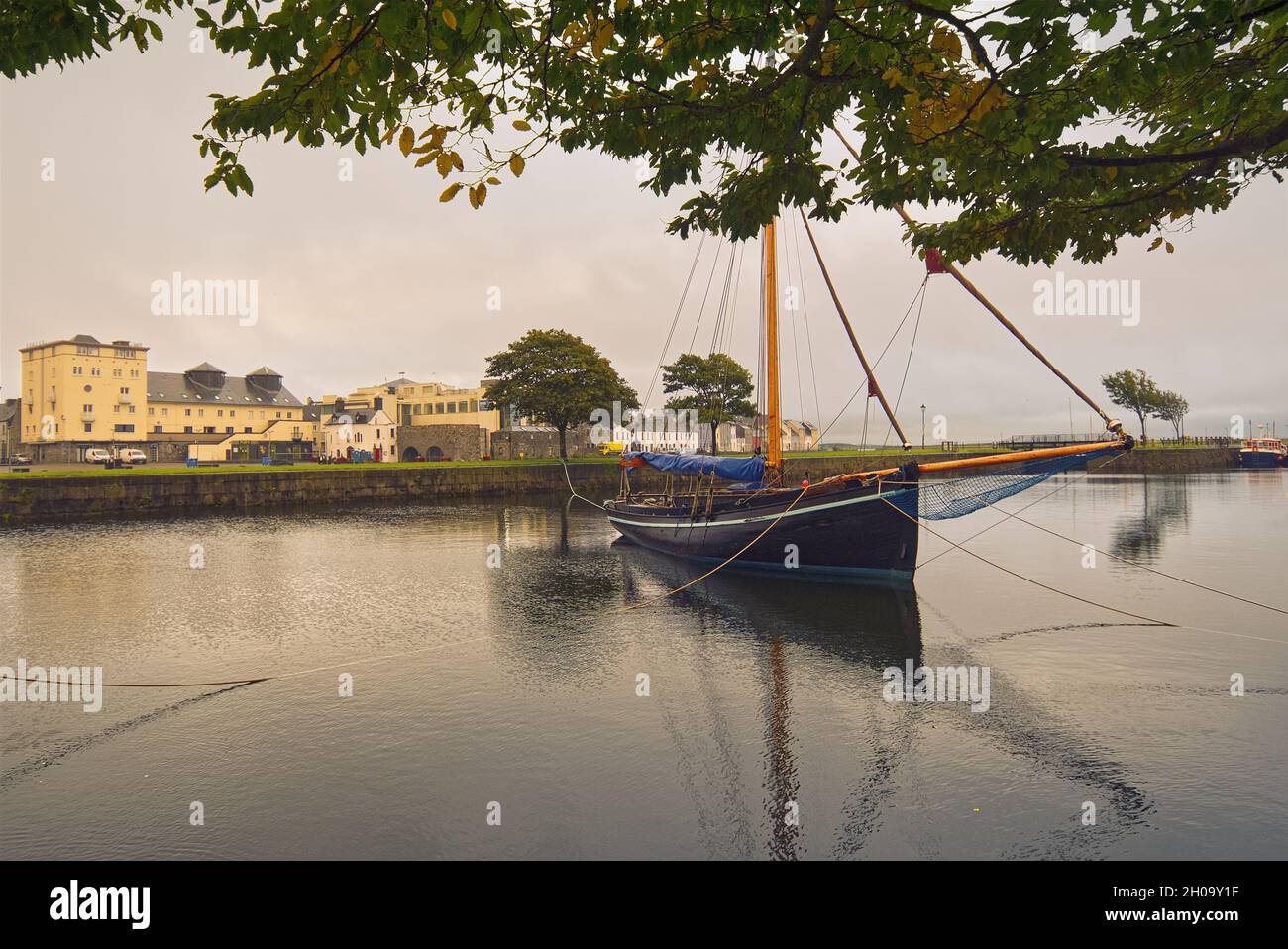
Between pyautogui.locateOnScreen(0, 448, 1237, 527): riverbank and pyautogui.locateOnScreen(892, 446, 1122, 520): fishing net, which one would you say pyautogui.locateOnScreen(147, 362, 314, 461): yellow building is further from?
pyautogui.locateOnScreen(892, 446, 1122, 520): fishing net

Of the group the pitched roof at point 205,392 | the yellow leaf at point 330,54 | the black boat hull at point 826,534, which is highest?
the pitched roof at point 205,392

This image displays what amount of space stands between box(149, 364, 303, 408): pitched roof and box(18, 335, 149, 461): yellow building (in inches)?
116

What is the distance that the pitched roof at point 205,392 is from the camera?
316 ft

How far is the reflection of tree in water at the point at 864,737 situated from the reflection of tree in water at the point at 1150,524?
1619 cm

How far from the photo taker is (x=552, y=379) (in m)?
69.2

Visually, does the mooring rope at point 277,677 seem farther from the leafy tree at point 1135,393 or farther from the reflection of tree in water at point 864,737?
the leafy tree at point 1135,393

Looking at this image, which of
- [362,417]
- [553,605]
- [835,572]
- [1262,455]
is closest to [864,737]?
[553,605]

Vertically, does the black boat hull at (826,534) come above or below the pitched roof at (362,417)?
below

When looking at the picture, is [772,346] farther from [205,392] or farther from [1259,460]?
[1259,460]

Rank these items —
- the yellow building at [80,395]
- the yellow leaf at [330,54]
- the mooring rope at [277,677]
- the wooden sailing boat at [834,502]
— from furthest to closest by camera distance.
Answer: the yellow building at [80,395] → the wooden sailing boat at [834,502] → the mooring rope at [277,677] → the yellow leaf at [330,54]

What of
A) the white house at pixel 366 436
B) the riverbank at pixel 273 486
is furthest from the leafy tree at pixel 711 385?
the white house at pixel 366 436

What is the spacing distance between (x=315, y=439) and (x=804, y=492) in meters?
95.4

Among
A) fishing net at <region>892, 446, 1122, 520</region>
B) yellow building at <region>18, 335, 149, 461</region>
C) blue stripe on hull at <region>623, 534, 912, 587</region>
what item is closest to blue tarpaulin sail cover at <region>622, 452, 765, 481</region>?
blue stripe on hull at <region>623, 534, 912, 587</region>
